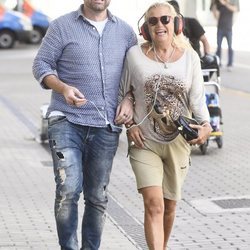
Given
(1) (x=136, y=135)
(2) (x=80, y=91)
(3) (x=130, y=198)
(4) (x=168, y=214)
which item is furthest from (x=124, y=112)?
(3) (x=130, y=198)

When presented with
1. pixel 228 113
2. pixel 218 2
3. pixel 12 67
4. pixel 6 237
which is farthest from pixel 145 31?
pixel 12 67

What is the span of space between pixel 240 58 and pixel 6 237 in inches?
778

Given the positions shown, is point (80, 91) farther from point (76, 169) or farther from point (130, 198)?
point (130, 198)

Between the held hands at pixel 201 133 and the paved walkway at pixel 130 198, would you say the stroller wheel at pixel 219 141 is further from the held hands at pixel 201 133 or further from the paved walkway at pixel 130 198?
the held hands at pixel 201 133

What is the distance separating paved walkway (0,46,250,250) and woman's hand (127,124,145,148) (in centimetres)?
134

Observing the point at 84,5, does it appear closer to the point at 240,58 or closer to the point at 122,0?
the point at 240,58

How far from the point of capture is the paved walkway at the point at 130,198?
7422 mm

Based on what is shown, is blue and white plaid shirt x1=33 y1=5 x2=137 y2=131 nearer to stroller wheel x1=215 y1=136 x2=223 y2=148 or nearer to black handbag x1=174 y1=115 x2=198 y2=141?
black handbag x1=174 y1=115 x2=198 y2=141

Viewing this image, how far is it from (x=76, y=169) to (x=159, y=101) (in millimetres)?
Answer: 654

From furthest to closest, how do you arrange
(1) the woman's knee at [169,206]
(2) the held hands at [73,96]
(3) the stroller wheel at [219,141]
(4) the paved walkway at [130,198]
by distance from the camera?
(3) the stroller wheel at [219,141] < (4) the paved walkway at [130,198] < (1) the woman's knee at [169,206] < (2) the held hands at [73,96]

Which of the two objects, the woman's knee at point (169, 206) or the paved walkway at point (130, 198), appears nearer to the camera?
the woman's knee at point (169, 206)

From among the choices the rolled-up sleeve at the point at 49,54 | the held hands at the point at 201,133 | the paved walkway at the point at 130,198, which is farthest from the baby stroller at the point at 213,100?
the rolled-up sleeve at the point at 49,54

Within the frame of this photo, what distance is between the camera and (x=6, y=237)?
741 cm

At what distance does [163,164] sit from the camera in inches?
243
